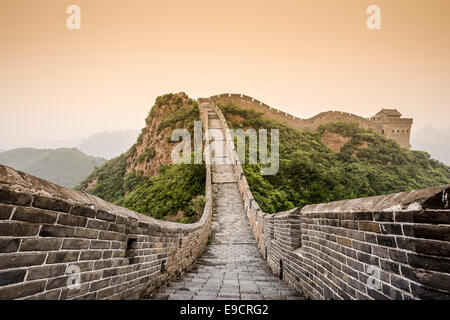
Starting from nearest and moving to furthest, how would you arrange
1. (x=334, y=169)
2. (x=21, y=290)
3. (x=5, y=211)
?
(x=5, y=211) < (x=21, y=290) < (x=334, y=169)

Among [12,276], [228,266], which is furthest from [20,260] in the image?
[228,266]

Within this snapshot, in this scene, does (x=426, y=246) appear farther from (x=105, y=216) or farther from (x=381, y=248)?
(x=105, y=216)

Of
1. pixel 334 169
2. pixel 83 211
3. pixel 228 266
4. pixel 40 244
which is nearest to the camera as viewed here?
pixel 40 244

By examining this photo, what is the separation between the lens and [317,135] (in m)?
29.8

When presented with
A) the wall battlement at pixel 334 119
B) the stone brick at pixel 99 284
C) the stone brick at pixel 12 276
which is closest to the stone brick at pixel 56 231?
the stone brick at pixel 12 276

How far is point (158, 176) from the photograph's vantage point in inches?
Answer: 689

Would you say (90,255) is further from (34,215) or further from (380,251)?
(380,251)

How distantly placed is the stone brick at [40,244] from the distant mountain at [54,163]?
63414mm

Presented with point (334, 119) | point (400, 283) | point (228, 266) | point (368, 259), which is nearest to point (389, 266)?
point (400, 283)

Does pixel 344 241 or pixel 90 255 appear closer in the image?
pixel 90 255

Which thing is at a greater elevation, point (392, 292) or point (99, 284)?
point (392, 292)

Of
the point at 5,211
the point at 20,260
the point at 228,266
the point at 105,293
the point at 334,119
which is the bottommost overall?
the point at 228,266

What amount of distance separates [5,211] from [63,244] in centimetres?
57
